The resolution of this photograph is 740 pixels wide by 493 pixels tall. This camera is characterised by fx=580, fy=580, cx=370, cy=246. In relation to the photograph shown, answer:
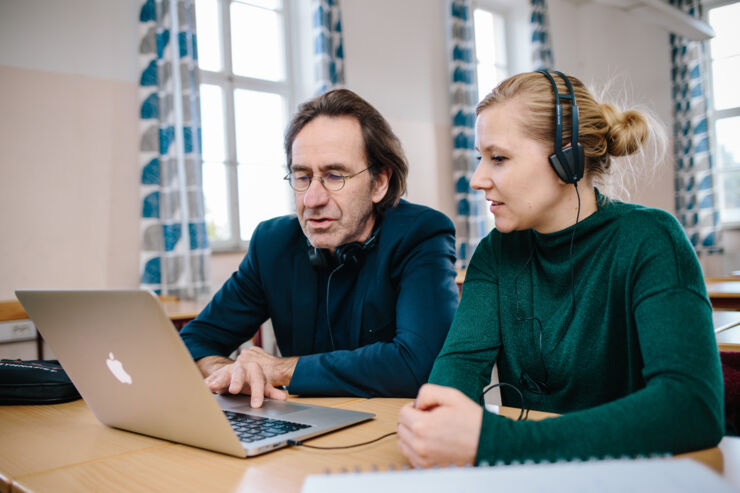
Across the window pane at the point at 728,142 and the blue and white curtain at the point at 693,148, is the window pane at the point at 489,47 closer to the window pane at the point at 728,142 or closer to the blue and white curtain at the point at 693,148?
the blue and white curtain at the point at 693,148

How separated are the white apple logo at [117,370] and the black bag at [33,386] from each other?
0.43 meters

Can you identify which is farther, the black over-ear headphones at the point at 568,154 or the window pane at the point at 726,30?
the window pane at the point at 726,30

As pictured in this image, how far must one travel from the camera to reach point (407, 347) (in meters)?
1.26

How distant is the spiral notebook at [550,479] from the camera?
53 centimetres

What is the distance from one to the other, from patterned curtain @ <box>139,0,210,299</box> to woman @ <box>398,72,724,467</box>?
2.63 m

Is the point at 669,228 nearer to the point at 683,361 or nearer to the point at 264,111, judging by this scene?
the point at 683,361

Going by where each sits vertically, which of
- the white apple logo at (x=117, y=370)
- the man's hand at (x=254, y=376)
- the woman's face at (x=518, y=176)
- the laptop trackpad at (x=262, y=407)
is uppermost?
the woman's face at (x=518, y=176)

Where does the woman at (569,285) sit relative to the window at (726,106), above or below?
below

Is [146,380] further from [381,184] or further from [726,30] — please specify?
[726,30]

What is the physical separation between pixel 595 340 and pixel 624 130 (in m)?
0.42

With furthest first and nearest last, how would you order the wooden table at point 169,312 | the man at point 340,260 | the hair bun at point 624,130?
the wooden table at point 169,312
the man at point 340,260
the hair bun at point 624,130

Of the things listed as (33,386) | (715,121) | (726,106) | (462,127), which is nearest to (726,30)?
(726,106)

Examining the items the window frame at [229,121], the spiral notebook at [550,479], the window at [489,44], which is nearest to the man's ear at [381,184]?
the spiral notebook at [550,479]

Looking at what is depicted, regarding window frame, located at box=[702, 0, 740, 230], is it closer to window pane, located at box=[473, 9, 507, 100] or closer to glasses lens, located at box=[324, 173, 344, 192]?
window pane, located at box=[473, 9, 507, 100]
